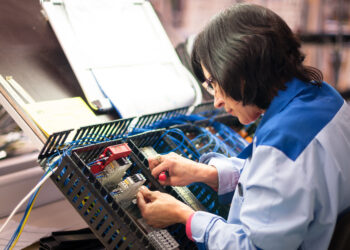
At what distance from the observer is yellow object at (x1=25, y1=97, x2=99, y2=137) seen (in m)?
1.05

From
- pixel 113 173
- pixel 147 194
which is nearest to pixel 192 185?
pixel 147 194

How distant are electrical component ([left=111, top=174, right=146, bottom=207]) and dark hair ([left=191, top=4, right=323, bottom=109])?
1.06 ft

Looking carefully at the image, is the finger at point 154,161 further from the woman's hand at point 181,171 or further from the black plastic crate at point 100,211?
the black plastic crate at point 100,211

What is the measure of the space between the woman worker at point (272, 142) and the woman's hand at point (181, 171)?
0.02 meters

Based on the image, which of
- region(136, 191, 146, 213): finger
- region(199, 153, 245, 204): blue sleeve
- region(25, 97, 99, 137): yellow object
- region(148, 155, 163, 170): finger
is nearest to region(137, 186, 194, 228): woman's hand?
region(136, 191, 146, 213): finger

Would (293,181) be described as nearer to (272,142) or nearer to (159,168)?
(272,142)

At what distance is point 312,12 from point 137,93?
2.31m

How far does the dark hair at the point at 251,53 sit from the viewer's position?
2.73 feet

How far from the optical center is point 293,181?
0.74 metres

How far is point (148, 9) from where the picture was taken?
1623mm

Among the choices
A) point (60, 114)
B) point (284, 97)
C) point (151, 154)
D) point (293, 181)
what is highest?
point (60, 114)

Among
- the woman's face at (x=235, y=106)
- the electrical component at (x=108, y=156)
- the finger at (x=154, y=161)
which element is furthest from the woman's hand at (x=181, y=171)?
the woman's face at (x=235, y=106)

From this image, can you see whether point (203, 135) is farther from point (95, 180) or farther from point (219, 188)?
point (95, 180)

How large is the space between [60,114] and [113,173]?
0.34 m
